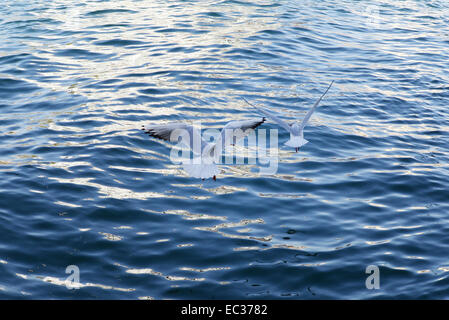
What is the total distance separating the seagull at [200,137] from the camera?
8094 millimetres

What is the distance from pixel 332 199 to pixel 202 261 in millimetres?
2727

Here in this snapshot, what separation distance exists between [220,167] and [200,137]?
1.80 metres

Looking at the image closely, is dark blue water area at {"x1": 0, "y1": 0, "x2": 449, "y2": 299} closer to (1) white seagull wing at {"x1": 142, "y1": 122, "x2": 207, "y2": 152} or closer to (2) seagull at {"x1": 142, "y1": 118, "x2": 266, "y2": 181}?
(2) seagull at {"x1": 142, "y1": 118, "x2": 266, "y2": 181}

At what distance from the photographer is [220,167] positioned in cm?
1000

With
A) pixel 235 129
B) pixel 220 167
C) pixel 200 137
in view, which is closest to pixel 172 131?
pixel 200 137

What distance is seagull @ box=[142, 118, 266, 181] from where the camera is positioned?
8.09 m

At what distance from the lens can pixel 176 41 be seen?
16766 millimetres

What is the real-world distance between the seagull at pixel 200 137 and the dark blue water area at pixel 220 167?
75 centimetres

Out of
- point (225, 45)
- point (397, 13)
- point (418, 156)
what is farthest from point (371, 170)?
point (397, 13)

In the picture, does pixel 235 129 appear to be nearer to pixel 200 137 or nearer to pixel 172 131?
pixel 200 137

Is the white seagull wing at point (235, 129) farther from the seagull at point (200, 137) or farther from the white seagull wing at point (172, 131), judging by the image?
the white seagull wing at point (172, 131)

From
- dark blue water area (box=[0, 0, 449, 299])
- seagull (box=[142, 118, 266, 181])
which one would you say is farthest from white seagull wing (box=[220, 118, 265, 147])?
dark blue water area (box=[0, 0, 449, 299])

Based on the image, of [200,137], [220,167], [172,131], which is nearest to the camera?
[172,131]
